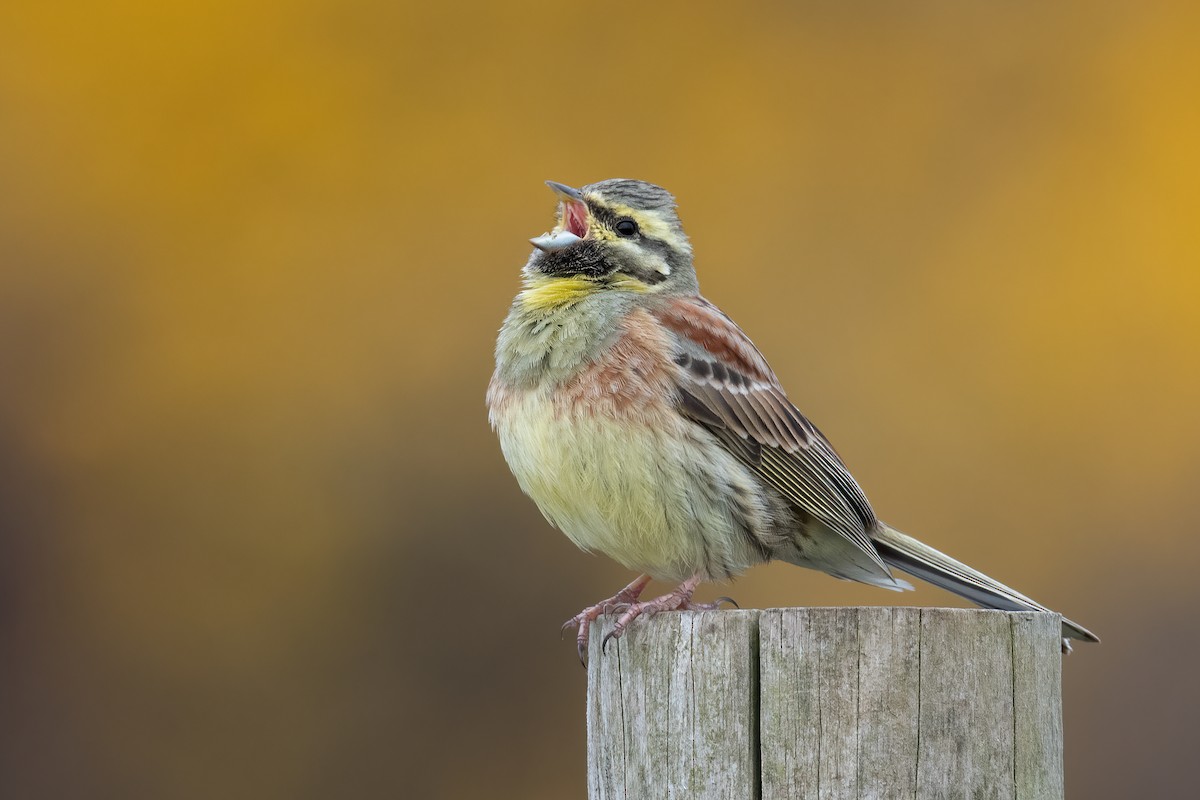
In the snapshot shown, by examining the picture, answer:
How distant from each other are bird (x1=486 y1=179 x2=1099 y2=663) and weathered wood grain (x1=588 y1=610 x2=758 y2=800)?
802 mm

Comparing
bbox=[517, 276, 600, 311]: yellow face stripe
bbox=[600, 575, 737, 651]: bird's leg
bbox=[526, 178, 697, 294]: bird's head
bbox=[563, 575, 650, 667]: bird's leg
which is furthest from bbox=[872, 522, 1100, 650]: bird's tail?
bbox=[517, 276, 600, 311]: yellow face stripe

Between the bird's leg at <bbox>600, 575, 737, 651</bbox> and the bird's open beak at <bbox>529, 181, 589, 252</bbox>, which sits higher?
the bird's open beak at <bbox>529, 181, 589, 252</bbox>

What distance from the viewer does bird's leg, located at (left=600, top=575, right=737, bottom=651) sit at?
159 inches

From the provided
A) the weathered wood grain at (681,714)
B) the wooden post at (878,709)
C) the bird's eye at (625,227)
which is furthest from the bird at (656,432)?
the wooden post at (878,709)

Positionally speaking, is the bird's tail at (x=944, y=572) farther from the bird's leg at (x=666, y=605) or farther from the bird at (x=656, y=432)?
the bird's leg at (x=666, y=605)

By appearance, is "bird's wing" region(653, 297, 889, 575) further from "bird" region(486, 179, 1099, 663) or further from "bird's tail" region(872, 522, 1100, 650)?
"bird's tail" region(872, 522, 1100, 650)

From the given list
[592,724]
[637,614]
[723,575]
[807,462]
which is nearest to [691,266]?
[807,462]

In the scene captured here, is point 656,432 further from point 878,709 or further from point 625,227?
point 878,709

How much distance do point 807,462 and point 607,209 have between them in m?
1.28

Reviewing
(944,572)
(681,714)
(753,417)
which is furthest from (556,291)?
(681,714)

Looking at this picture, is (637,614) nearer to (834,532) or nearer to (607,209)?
(834,532)

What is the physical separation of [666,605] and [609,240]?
5.00 ft

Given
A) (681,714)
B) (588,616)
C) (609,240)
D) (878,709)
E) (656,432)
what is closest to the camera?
(878,709)

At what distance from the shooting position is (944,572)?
17.1ft
